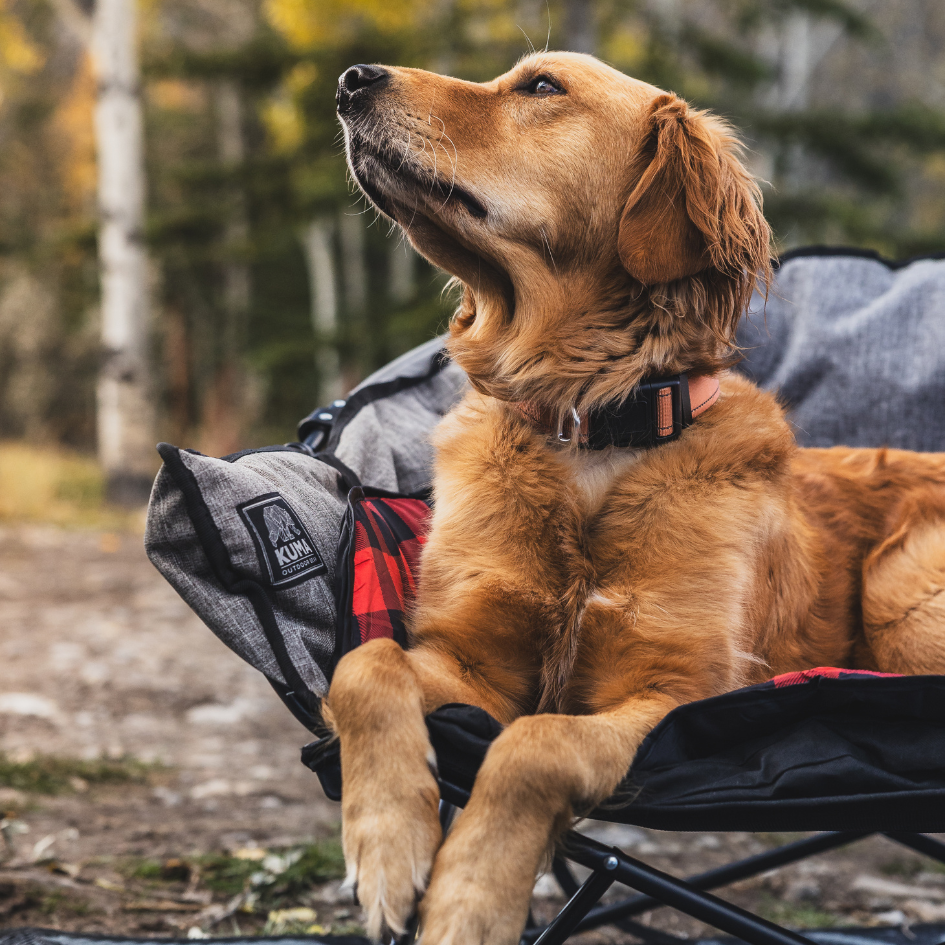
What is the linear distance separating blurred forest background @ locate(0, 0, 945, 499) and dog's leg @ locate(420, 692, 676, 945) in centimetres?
229

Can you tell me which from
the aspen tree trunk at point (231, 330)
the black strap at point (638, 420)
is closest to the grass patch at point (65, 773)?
the black strap at point (638, 420)

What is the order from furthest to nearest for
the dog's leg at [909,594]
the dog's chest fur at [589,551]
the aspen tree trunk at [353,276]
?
the aspen tree trunk at [353,276], the dog's leg at [909,594], the dog's chest fur at [589,551]

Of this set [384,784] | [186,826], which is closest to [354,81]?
[384,784]

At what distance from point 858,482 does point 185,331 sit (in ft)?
52.7

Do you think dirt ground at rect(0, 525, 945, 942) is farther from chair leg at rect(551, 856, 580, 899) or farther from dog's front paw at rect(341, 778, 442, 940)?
dog's front paw at rect(341, 778, 442, 940)

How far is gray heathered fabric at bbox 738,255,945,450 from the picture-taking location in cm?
283

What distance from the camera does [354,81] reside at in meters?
2.03

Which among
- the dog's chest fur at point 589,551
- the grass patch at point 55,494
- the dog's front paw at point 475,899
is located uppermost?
the dog's chest fur at point 589,551

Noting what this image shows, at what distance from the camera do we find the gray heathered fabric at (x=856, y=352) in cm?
283

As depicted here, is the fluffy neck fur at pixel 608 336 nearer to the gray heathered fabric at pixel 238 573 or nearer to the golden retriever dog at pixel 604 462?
the golden retriever dog at pixel 604 462

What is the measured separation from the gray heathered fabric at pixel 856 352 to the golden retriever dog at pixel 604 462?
1.73ft

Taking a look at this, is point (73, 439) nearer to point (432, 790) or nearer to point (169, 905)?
point (169, 905)

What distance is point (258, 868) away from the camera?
8.45 feet

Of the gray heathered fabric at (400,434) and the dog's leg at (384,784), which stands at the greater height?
the gray heathered fabric at (400,434)
